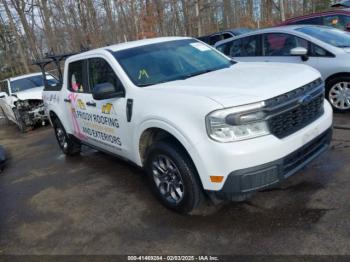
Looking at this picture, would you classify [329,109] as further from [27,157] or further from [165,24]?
[165,24]

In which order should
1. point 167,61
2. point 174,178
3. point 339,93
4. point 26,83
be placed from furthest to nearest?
point 26,83, point 339,93, point 167,61, point 174,178

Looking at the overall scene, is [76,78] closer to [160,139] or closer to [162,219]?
[160,139]

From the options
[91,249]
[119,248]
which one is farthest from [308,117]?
[91,249]

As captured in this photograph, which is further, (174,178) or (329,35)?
(329,35)

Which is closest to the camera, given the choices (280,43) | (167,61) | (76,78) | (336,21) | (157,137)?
(157,137)

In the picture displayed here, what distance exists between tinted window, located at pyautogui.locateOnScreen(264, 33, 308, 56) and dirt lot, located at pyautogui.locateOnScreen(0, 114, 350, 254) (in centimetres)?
208

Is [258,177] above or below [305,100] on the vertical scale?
below

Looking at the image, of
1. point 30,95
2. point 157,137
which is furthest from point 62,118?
point 30,95

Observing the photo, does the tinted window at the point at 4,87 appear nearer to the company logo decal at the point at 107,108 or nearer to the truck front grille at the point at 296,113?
the company logo decal at the point at 107,108

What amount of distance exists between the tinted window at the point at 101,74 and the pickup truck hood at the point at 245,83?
24.6 inches

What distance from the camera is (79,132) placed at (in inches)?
221

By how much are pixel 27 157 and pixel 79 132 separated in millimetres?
2467

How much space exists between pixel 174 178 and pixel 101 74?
1.83 m

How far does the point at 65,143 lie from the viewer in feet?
22.0
